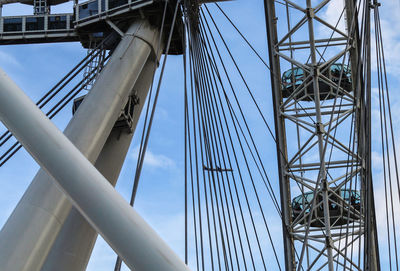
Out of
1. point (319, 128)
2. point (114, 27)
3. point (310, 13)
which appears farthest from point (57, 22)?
point (319, 128)

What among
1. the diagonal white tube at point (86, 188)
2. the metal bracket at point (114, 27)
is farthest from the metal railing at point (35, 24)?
the diagonal white tube at point (86, 188)

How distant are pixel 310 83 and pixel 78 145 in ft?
39.0

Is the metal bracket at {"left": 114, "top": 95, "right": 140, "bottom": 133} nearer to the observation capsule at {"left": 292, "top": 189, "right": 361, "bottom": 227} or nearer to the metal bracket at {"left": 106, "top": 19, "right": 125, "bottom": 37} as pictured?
the metal bracket at {"left": 106, "top": 19, "right": 125, "bottom": 37}

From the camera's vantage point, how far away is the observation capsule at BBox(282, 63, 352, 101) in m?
24.2

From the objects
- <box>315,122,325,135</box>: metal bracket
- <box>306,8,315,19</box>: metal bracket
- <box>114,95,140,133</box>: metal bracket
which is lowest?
<box>315,122,325,135</box>: metal bracket

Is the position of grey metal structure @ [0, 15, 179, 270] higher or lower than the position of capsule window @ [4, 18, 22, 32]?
lower

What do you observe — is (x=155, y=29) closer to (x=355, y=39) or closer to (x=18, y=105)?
(x=355, y=39)

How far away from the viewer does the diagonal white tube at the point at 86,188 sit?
10.1 feet

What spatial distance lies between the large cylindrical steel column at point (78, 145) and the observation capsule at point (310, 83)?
26.4 feet

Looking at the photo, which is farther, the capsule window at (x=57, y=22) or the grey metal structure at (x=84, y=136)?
the capsule window at (x=57, y=22)

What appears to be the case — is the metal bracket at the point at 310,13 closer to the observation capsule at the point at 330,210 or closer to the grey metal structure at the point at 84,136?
the observation capsule at the point at 330,210

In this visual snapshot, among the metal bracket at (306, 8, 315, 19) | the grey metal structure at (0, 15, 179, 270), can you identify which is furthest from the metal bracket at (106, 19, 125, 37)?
the metal bracket at (306, 8, 315, 19)

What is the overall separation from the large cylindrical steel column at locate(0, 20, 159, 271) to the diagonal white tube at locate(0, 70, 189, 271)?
8319 mm

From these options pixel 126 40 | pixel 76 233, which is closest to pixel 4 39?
pixel 126 40
